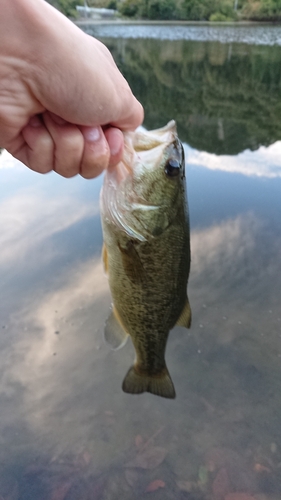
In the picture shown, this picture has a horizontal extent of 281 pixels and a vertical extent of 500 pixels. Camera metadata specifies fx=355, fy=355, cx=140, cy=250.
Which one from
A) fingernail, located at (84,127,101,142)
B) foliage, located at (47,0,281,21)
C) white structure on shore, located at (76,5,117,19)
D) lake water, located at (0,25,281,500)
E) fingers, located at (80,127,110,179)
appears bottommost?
white structure on shore, located at (76,5,117,19)

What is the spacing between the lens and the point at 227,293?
3.64 metres

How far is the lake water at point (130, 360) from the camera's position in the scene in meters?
2.40

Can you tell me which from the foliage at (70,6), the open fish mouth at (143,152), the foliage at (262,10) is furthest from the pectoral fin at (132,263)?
the foliage at (262,10)

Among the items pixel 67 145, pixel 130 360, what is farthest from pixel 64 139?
pixel 130 360

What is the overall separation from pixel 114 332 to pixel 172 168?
102 centimetres

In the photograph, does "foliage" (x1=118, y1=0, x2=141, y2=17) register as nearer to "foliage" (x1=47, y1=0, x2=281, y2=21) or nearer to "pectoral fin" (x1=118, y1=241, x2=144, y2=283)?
"foliage" (x1=47, y1=0, x2=281, y2=21)

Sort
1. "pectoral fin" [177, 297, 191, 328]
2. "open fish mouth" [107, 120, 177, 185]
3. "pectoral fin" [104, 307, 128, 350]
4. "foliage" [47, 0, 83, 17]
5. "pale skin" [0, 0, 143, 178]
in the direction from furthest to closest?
"foliage" [47, 0, 83, 17], "pectoral fin" [104, 307, 128, 350], "pectoral fin" [177, 297, 191, 328], "open fish mouth" [107, 120, 177, 185], "pale skin" [0, 0, 143, 178]

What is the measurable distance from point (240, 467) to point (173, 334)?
1.17 m

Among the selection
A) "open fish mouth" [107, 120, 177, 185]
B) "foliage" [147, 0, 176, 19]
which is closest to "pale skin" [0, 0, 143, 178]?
"open fish mouth" [107, 120, 177, 185]

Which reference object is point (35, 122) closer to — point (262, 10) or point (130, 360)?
point (130, 360)

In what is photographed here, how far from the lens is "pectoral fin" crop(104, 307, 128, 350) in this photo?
2021 millimetres

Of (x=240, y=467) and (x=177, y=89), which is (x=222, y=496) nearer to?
(x=240, y=467)

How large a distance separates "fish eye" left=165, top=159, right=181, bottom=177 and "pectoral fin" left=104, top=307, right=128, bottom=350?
888 mm

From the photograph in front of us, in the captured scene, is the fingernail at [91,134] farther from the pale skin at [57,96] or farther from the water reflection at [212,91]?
the water reflection at [212,91]
